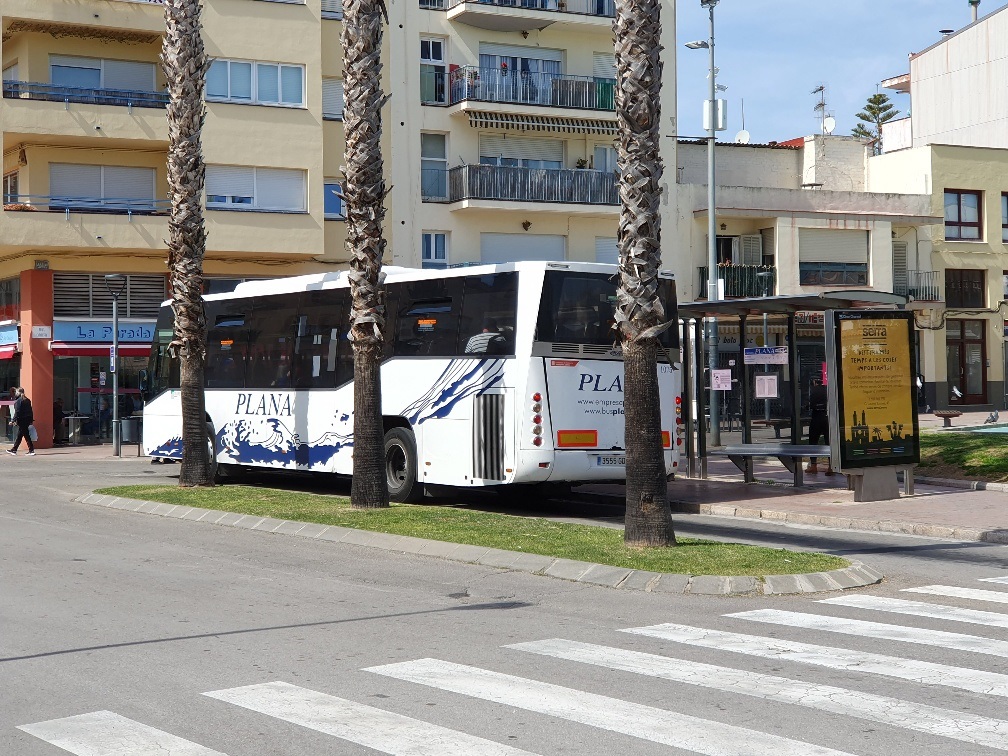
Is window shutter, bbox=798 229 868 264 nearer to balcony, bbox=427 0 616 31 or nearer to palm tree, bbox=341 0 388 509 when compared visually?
balcony, bbox=427 0 616 31

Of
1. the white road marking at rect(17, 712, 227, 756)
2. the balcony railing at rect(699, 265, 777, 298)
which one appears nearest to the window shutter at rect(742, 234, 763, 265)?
the balcony railing at rect(699, 265, 777, 298)

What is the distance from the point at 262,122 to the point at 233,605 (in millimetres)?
29606

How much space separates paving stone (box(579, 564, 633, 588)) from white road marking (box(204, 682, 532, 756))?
4.47m

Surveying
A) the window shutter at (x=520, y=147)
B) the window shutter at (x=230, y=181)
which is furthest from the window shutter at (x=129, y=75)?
the window shutter at (x=520, y=147)

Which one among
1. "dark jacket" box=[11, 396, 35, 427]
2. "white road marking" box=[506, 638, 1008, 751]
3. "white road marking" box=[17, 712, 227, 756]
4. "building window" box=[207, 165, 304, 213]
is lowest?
"white road marking" box=[506, 638, 1008, 751]

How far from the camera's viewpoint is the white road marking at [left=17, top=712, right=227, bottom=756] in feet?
19.7

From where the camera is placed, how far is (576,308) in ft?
57.1

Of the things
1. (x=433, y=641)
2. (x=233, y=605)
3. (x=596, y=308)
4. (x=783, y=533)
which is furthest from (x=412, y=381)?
(x=433, y=641)

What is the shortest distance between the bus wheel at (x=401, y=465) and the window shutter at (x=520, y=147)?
2521cm

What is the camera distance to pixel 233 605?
406 inches

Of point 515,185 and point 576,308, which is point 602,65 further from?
point 576,308

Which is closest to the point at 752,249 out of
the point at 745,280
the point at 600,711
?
the point at 745,280

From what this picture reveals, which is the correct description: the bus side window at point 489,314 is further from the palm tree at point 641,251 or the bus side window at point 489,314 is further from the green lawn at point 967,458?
the green lawn at point 967,458

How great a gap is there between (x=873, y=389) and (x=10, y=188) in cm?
2790
